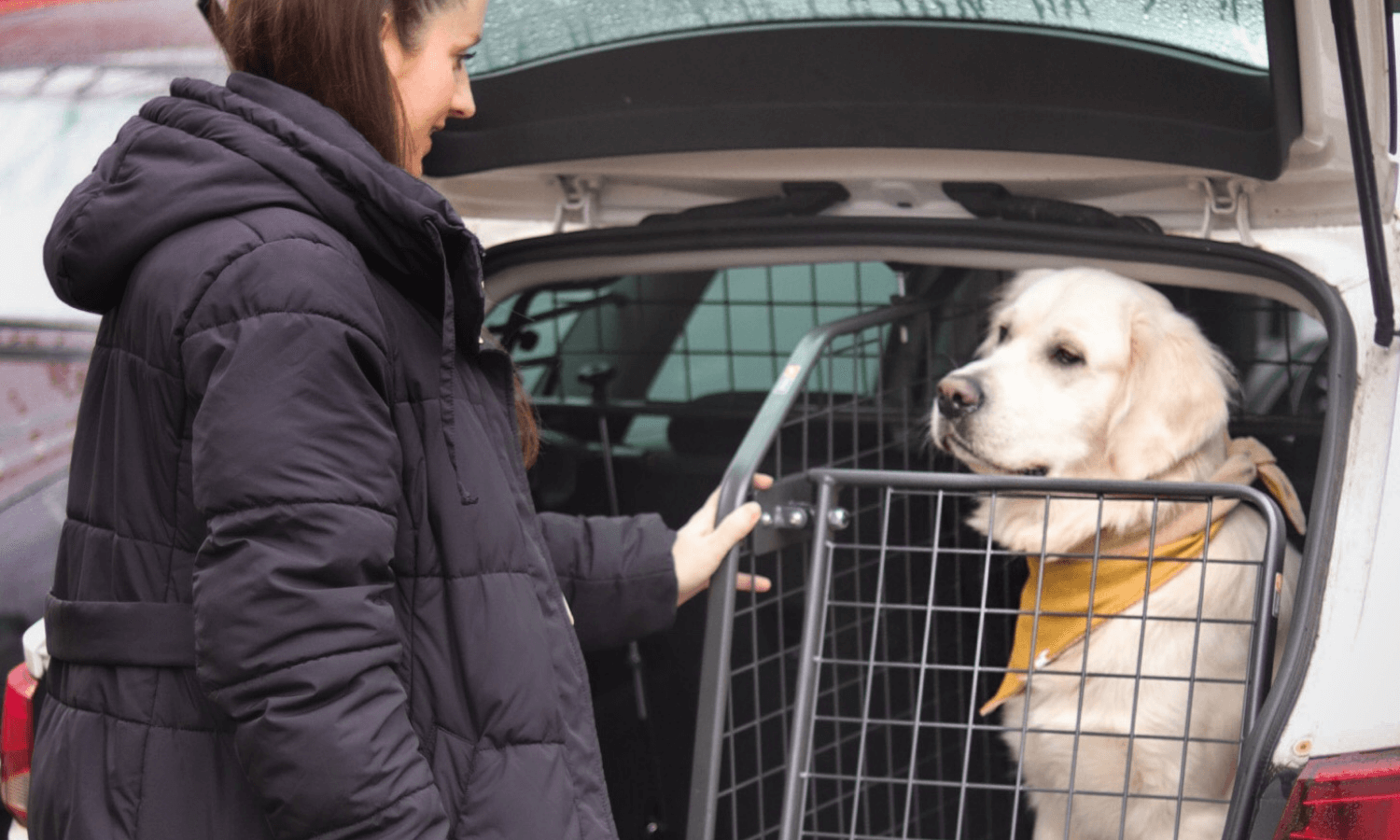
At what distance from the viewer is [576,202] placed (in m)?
2.18

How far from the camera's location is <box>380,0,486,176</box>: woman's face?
47.5 inches

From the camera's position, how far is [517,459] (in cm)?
127

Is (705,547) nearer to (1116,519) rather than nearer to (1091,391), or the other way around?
(1116,519)

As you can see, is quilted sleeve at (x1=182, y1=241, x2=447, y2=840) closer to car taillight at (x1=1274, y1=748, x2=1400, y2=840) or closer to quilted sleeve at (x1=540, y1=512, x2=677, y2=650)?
quilted sleeve at (x1=540, y1=512, x2=677, y2=650)

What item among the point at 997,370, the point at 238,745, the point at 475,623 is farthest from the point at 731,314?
the point at 238,745

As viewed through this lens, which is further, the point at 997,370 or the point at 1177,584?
the point at 997,370

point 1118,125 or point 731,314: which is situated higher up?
point 1118,125

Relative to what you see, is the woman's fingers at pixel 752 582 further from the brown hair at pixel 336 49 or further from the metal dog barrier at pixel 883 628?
the brown hair at pixel 336 49

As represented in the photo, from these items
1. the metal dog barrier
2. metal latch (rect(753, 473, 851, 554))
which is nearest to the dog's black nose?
the metal dog barrier

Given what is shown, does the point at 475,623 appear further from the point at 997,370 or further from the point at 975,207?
the point at 997,370

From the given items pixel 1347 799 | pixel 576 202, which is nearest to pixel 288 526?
pixel 1347 799

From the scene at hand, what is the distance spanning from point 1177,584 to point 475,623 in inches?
51.0

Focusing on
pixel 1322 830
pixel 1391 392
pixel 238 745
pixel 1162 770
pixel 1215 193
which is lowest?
pixel 1162 770

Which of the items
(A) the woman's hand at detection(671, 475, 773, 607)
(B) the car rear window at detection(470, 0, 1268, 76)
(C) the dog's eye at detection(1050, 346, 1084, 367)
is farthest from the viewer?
(C) the dog's eye at detection(1050, 346, 1084, 367)
